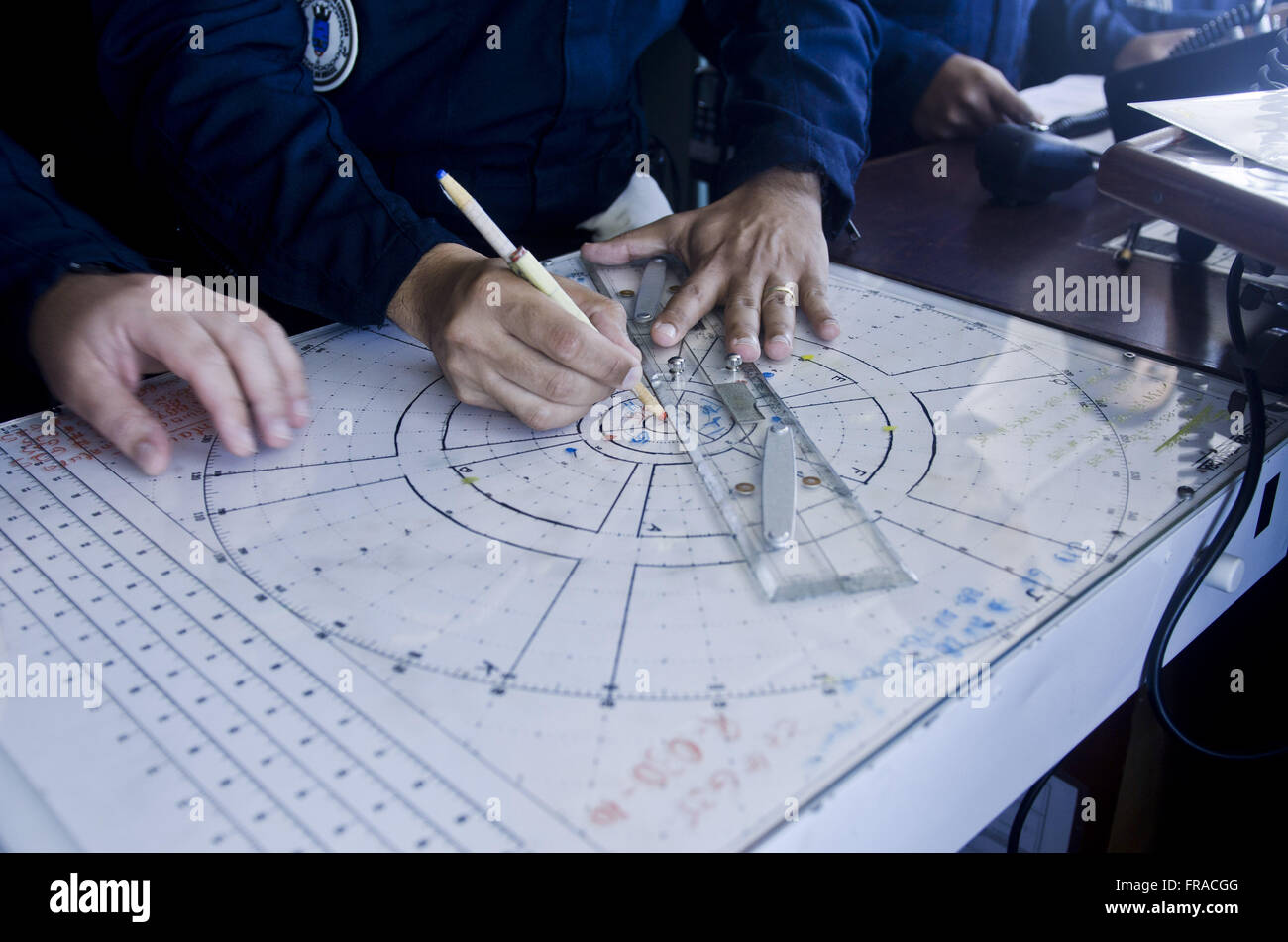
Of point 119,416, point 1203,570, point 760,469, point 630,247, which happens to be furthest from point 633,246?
point 1203,570

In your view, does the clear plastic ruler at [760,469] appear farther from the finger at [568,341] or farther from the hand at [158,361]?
the hand at [158,361]

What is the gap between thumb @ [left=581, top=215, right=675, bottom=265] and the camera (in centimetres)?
128

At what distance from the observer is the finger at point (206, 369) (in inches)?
32.9

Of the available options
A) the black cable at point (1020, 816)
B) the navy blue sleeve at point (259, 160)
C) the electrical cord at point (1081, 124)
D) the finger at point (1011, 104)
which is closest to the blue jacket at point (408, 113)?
the navy blue sleeve at point (259, 160)

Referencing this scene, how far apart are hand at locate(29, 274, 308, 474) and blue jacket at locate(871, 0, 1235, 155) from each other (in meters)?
1.44

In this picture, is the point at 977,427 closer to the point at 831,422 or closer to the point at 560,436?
the point at 831,422

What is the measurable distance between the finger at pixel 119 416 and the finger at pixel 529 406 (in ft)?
0.98

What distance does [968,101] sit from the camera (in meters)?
1.83

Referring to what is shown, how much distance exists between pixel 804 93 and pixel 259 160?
78cm

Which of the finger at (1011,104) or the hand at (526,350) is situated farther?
the finger at (1011,104)

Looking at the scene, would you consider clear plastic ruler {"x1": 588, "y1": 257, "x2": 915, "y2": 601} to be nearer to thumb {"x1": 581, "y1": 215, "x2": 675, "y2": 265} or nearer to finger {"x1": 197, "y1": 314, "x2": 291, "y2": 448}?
thumb {"x1": 581, "y1": 215, "x2": 675, "y2": 265}
